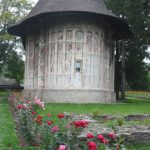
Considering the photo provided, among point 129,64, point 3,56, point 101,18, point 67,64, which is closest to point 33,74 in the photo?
point 67,64

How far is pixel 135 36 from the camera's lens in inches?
1224

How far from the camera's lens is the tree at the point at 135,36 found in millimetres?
28562

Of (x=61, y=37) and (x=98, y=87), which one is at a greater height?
(x=61, y=37)

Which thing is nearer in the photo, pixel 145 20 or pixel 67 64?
pixel 67 64

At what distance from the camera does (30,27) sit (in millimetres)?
28656

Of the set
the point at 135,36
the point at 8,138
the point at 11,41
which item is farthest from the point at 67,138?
the point at 11,41

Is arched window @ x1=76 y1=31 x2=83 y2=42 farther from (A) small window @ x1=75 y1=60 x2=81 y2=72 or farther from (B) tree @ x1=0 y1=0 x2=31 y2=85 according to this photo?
(B) tree @ x1=0 y1=0 x2=31 y2=85

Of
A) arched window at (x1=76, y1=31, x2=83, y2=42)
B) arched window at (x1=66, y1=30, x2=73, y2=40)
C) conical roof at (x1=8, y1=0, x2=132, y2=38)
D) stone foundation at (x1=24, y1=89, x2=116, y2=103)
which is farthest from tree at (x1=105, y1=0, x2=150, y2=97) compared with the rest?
stone foundation at (x1=24, y1=89, x2=116, y2=103)

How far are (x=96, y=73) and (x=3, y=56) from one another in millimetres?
20081

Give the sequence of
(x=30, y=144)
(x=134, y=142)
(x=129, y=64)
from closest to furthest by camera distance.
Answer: (x=30, y=144)
(x=134, y=142)
(x=129, y=64)

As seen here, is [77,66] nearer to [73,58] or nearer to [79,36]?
[73,58]

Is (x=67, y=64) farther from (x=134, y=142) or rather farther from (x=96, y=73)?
(x=134, y=142)

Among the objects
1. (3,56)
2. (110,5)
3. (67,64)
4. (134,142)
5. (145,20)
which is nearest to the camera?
(134,142)

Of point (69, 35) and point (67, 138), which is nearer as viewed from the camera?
point (67, 138)
